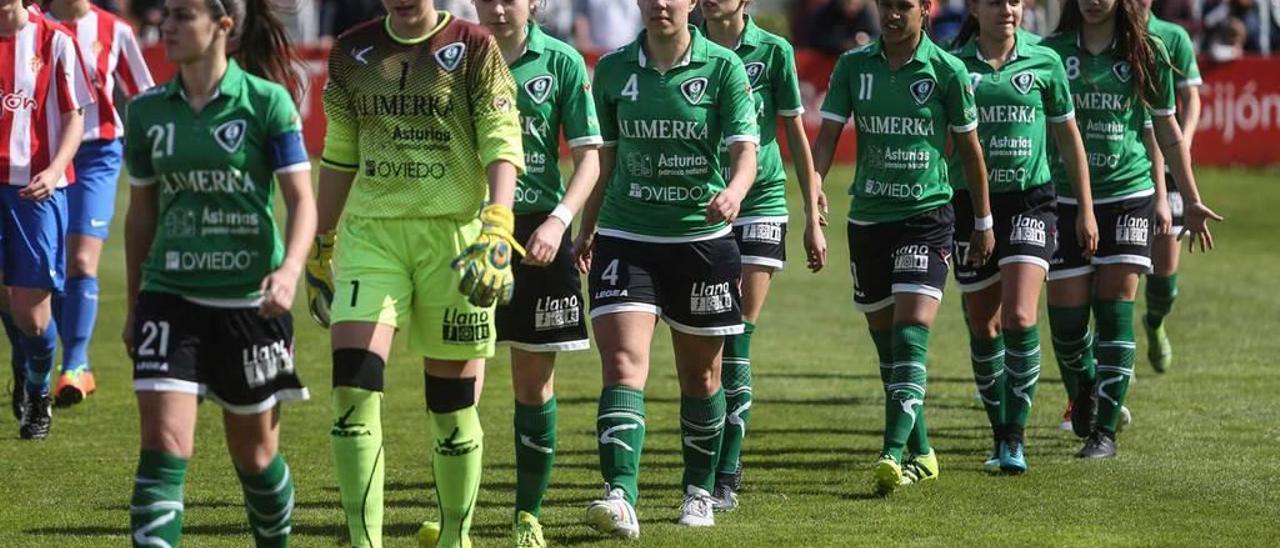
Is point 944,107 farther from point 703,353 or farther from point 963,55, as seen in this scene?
point 703,353

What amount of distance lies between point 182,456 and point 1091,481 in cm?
476

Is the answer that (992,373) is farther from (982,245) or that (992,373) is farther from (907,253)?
(907,253)

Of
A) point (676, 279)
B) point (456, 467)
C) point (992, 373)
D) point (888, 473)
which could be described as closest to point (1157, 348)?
point (992, 373)

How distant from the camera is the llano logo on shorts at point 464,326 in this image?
278 inches

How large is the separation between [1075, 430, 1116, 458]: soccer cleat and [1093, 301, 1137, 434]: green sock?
0.04 metres

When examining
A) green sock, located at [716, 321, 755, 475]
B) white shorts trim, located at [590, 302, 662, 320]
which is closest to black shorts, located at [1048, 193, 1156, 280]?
green sock, located at [716, 321, 755, 475]

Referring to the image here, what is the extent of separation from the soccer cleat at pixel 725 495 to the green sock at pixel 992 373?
1710mm

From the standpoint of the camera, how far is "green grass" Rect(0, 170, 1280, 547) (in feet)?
27.6

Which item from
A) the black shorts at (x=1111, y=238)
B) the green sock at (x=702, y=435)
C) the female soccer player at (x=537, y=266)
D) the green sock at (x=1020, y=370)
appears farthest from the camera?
the black shorts at (x=1111, y=238)

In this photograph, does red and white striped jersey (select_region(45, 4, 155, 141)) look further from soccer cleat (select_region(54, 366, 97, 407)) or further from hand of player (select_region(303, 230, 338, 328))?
hand of player (select_region(303, 230, 338, 328))

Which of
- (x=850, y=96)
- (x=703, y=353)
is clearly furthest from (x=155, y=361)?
(x=850, y=96)

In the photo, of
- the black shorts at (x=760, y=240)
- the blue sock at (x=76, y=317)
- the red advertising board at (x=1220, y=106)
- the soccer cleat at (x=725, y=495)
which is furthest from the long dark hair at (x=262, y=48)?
the red advertising board at (x=1220, y=106)

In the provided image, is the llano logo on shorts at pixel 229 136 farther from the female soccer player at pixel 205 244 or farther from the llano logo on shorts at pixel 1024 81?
the llano logo on shorts at pixel 1024 81

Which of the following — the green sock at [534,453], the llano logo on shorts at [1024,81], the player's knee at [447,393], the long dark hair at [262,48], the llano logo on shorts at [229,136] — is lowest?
the green sock at [534,453]
